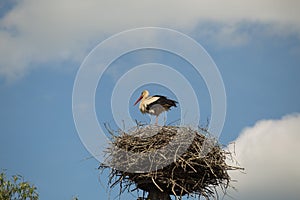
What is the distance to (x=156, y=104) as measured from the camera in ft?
42.2

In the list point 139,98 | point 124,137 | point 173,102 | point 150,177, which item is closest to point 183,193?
point 150,177

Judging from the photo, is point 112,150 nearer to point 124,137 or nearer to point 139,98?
point 124,137

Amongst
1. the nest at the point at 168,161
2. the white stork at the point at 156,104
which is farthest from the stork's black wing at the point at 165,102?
the nest at the point at 168,161

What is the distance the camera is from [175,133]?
10.3 metres

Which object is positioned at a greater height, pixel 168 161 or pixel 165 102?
pixel 165 102

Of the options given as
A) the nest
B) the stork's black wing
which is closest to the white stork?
the stork's black wing

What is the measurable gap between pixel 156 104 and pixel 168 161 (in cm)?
315

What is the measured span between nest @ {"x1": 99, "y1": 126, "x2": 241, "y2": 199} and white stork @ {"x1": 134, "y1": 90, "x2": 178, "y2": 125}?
88.5 inches

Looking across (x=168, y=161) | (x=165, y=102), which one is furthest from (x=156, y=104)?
(x=168, y=161)

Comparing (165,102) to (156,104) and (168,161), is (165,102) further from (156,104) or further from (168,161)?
(168,161)

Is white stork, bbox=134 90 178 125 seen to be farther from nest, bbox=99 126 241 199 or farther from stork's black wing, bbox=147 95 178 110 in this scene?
nest, bbox=99 126 241 199

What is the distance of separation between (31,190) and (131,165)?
1.83 meters

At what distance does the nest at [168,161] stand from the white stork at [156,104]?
2.25 meters

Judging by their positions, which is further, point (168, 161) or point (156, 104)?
point (156, 104)
